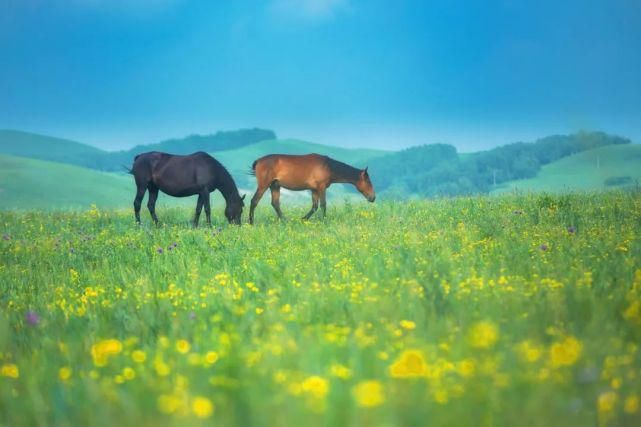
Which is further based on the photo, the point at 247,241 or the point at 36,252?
the point at 36,252

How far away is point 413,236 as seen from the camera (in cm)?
1043

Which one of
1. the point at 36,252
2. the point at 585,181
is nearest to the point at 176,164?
the point at 36,252

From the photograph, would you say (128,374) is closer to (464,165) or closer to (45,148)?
(464,165)

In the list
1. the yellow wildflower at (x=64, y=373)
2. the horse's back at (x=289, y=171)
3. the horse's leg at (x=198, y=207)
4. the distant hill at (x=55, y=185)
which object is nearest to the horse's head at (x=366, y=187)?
the horse's back at (x=289, y=171)

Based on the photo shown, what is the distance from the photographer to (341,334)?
517 cm

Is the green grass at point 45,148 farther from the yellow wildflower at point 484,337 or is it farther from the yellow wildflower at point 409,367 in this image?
the yellow wildflower at point 409,367

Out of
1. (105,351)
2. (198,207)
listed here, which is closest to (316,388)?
(105,351)

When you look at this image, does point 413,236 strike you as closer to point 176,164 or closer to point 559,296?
point 559,296

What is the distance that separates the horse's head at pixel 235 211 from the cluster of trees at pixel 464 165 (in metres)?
57.7

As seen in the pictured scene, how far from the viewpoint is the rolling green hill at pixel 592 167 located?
7650cm

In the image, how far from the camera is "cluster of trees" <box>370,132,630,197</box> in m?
97.4

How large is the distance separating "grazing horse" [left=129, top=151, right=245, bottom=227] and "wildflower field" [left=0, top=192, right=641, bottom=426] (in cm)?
590

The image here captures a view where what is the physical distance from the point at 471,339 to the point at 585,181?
8405cm

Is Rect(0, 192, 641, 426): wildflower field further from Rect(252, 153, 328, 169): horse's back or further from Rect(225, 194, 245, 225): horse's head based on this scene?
Rect(252, 153, 328, 169): horse's back
